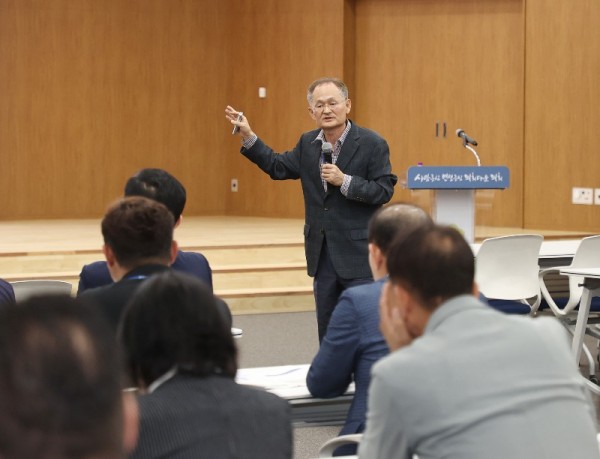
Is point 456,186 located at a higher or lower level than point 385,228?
lower

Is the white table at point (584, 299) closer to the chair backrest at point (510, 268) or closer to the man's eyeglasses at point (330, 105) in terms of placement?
the chair backrest at point (510, 268)

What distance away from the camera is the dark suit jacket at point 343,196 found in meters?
5.13

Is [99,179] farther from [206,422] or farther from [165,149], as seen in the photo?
[206,422]

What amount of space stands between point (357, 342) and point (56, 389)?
6.59ft

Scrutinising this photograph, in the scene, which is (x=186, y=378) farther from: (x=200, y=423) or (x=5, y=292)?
(x=5, y=292)

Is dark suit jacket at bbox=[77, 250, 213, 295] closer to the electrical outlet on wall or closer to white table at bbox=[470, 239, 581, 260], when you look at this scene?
white table at bbox=[470, 239, 581, 260]

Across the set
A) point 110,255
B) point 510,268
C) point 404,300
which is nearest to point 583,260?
point 510,268

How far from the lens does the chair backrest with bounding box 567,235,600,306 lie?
6.31 m

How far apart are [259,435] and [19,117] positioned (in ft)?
39.1

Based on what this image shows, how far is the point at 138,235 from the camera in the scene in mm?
2793

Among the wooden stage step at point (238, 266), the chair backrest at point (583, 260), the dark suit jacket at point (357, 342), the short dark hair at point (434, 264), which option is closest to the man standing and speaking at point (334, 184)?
the chair backrest at point (583, 260)

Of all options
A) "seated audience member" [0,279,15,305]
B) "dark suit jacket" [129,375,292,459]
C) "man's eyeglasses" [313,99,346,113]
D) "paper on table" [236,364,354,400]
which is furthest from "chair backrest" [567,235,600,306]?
"dark suit jacket" [129,375,292,459]

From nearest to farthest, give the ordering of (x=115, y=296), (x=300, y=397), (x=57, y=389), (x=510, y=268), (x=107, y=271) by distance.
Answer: (x=57, y=389)
(x=115, y=296)
(x=300, y=397)
(x=107, y=271)
(x=510, y=268)

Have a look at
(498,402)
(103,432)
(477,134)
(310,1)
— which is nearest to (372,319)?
(498,402)
